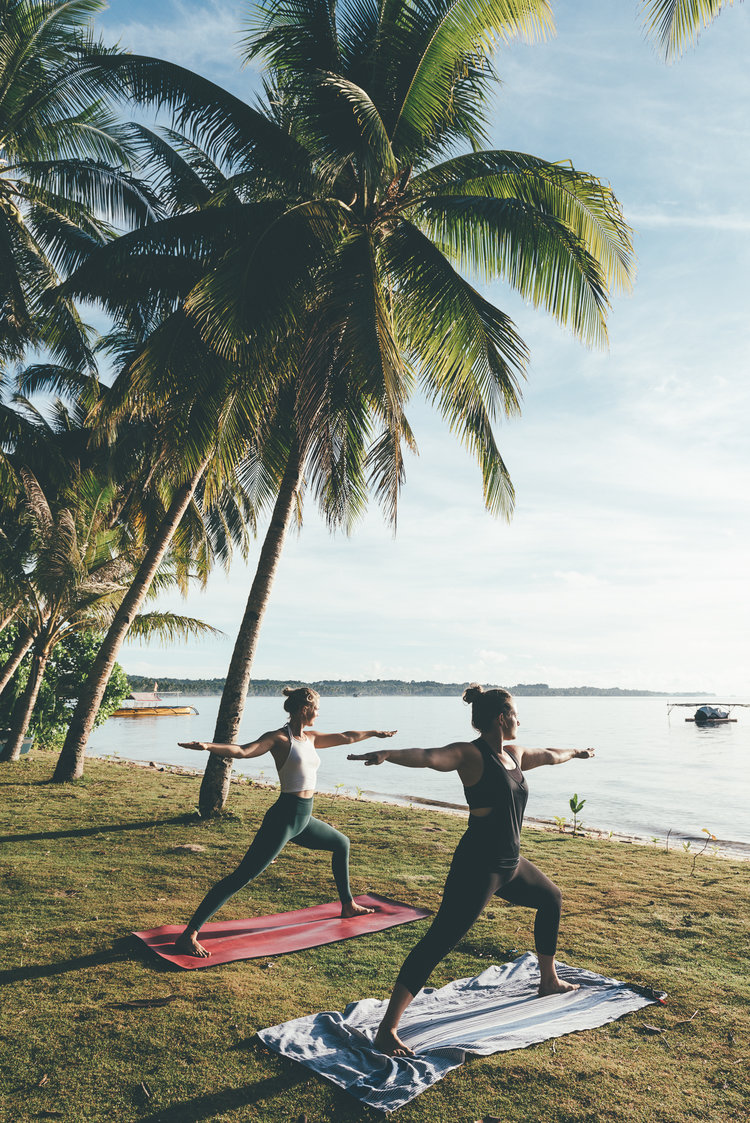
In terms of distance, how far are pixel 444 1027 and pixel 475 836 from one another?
1.22 meters

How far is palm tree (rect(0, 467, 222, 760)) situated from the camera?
15023 millimetres

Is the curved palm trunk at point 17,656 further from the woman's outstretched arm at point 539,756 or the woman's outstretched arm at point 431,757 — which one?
the woman's outstretched arm at point 431,757

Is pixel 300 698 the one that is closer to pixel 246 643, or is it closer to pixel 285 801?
pixel 285 801

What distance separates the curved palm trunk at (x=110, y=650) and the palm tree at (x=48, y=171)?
13.4 feet

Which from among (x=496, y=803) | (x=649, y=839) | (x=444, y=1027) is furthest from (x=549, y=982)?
(x=649, y=839)

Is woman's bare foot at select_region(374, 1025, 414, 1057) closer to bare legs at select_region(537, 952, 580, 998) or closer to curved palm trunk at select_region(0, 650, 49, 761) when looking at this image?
bare legs at select_region(537, 952, 580, 998)

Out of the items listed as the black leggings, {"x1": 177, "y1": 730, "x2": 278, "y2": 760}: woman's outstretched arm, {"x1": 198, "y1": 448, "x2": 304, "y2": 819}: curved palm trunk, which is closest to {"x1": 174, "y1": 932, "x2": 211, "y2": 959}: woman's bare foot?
{"x1": 177, "y1": 730, "x2": 278, "y2": 760}: woman's outstretched arm

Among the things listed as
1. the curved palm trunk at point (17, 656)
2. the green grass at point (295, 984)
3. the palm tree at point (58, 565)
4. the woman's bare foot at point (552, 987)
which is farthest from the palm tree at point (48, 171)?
the woman's bare foot at point (552, 987)

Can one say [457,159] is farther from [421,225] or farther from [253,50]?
[253,50]

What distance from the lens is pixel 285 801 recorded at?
527cm

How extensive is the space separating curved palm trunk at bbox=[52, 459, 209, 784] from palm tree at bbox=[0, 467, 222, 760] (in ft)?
8.13

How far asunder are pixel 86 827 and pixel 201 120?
979cm

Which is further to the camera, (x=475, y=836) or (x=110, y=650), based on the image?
(x=110, y=650)

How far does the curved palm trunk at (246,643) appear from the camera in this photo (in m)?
10.3
